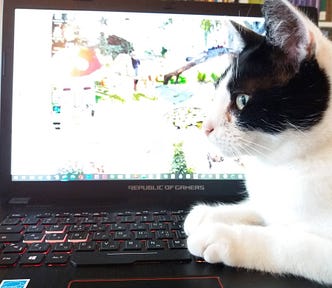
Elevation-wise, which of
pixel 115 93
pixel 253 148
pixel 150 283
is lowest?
Answer: pixel 150 283

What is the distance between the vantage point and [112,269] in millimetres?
510

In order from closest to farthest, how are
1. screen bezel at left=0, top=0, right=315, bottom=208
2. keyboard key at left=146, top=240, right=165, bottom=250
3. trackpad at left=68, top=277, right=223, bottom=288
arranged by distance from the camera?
trackpad at left=68, top=277, right=223, bottom=288, keyboard key at left=146, top=240, right=165, bottom=250, screen bezel at left=0, top=0, right=315, bottom=208

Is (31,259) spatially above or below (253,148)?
below

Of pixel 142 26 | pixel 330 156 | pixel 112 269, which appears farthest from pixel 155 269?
pixel 142 26

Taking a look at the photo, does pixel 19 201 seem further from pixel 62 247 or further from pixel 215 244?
pixel 215 244

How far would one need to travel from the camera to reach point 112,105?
83 cm

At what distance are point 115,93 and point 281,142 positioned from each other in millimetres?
409

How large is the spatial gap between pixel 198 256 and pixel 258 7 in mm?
607

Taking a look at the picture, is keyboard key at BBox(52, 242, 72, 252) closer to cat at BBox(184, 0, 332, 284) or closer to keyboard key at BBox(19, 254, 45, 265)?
keyboard key at BBox(19, 254, 45, 265)

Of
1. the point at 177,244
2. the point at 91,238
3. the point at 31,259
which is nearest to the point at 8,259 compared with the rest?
the point at 31,259

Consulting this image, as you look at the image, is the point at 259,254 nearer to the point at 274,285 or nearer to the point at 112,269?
the point at 274,285

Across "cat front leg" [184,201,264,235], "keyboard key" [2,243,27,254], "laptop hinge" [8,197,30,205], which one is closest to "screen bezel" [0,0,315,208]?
"laptop hinge" [8,197,30,205]

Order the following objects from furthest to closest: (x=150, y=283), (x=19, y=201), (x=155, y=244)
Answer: (x=19, y=201) < (x=155, y=244) < (x=150, y=283)

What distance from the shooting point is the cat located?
51cm
